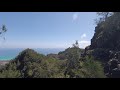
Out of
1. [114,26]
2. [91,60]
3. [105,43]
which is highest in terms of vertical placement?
[114,26]

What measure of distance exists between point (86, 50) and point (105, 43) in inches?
89.5

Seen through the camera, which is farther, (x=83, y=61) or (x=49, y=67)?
(x=83, y=61)

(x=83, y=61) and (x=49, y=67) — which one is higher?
(x=83, y=61)

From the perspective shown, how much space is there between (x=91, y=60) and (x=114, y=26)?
200 inches
